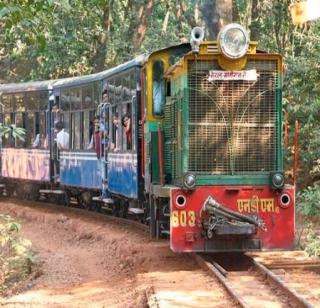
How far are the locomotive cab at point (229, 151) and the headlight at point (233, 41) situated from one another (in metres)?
0.01

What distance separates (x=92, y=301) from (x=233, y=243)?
→ 2115 mm

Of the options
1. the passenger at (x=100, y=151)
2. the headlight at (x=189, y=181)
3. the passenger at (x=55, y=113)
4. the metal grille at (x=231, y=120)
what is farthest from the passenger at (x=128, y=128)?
the passenger at (x=55, y=113)

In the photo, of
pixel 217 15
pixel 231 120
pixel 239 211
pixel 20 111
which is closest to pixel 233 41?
pixel 231 120

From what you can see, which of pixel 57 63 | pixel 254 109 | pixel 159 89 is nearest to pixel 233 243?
pixel 254 109

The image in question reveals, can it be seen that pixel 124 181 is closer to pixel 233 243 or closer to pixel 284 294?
Result: pixel 233 243

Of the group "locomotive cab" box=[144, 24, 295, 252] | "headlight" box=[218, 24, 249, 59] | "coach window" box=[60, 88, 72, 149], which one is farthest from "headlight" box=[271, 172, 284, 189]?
"coach window" box=[60, 88, 72, 149]

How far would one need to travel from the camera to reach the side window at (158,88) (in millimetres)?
11953

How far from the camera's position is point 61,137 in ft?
62.1

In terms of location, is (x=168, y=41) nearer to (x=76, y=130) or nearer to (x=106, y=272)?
(x=76, y=130)

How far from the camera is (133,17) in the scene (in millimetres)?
26500

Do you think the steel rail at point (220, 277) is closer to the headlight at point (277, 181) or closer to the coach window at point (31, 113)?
the headlight at point (277, 181)

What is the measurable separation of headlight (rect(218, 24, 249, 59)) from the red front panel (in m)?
1.76

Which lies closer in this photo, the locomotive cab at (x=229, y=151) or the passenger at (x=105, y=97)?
the locomotive cab at (x=229, y=151)

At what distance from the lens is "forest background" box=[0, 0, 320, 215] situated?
16.3m
